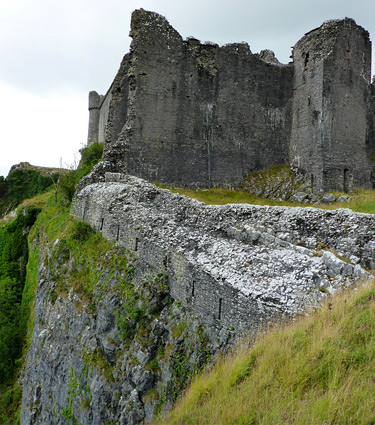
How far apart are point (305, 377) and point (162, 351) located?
15.0 ft

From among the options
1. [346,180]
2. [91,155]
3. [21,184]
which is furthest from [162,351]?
[21,184]

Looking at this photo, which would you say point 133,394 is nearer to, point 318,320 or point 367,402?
point 318,320

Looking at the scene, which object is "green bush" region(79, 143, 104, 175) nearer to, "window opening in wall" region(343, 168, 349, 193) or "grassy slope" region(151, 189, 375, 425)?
"window opening in wall" region(343, 168, 349, 193)

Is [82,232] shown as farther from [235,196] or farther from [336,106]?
[336,106]

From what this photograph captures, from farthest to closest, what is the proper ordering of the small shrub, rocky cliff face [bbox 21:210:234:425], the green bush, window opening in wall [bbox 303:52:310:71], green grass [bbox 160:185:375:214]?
the green bush, window opening in wall [bbox 303:52:310:71], green grass [bbox 160:185:375:214], the small shrub, rocky cliff face [bbox 21:210:234:425]

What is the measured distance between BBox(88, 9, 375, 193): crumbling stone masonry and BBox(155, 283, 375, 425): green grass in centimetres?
1446

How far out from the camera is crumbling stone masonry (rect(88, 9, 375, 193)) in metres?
19.6

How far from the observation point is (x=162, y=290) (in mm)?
9875

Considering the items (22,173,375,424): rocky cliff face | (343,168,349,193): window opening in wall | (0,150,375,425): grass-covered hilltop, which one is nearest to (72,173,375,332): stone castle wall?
(22,173,375,424): rocky cliff face

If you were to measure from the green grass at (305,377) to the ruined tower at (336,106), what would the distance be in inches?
601

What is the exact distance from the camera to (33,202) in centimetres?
3117

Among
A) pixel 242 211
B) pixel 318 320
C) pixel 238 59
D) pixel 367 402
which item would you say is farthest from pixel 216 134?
pixel 367 402

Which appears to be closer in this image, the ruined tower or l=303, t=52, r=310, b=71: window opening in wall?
the ruined tower

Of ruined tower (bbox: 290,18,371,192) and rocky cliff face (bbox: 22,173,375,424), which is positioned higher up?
ruined tower (bbox: 290,18,371,192)
